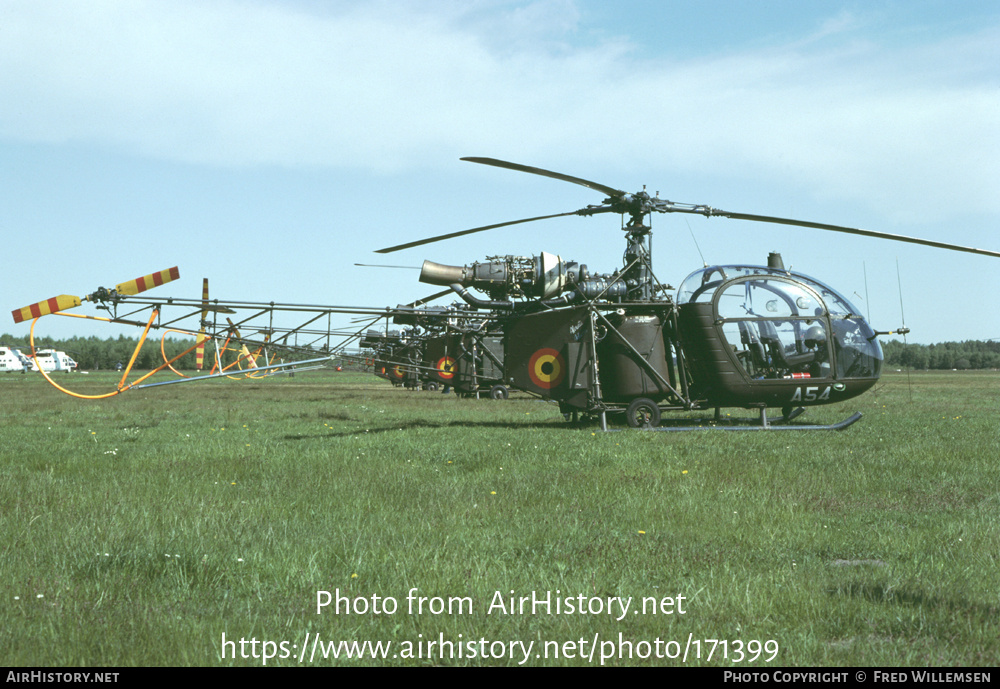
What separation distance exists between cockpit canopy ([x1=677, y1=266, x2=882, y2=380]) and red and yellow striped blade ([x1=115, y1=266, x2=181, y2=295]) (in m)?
10.1

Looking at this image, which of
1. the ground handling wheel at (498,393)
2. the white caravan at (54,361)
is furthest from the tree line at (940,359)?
the white caravan at (54,361)

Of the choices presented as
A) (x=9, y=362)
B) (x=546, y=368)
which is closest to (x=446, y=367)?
(x=546, y=368)

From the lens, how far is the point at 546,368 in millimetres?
15086

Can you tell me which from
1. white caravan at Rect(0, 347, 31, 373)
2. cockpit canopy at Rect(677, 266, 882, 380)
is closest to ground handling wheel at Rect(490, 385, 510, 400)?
cockpit canopy at Rect(677, 266, 882, 380)

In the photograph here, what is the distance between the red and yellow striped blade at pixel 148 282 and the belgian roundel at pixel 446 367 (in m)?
12.2

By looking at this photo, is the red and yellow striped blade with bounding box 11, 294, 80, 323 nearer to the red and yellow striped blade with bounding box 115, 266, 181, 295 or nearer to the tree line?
the red and yellow striped blade with bounding box 115, 266, 181, 295

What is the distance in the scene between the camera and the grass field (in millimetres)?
3727

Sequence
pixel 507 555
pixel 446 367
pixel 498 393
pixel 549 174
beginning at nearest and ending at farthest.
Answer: pixel 507 555 < pixel 549 174 < pixel 446 367 < pixel 498 393

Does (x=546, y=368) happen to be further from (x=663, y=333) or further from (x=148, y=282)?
(x=148, y=282)

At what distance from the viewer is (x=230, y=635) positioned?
12.5ft

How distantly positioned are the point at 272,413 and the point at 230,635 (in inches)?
695

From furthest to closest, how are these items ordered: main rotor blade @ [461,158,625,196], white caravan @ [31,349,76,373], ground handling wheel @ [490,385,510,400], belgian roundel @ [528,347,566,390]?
white caravan @ [31,349,76,373]
ground handling wheel @ [490,385,510,400]
belgian roundel @ [528,347,566,390]
main rotor blade @ [461,158,625,196]

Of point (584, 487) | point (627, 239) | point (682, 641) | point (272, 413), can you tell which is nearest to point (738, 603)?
point (682, 641)

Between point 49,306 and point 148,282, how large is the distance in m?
1.73
